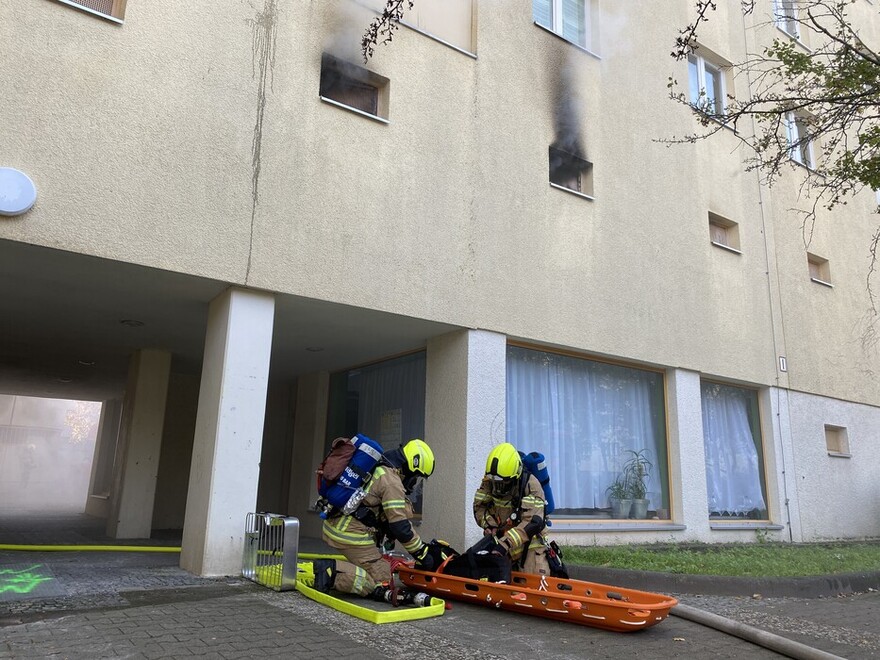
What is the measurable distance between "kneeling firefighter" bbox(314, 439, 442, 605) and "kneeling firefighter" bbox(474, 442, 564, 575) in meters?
0.64

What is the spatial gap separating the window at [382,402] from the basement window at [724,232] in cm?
579

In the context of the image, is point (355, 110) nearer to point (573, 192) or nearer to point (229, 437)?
point (573, 192)

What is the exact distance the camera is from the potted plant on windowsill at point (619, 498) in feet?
31.1

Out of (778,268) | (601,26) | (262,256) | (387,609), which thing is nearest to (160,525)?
(262,256)

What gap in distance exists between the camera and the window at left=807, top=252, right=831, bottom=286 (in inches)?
517

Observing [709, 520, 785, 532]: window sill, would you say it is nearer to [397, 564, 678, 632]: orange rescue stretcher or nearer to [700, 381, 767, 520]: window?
[700, 381, 767, 520]: window

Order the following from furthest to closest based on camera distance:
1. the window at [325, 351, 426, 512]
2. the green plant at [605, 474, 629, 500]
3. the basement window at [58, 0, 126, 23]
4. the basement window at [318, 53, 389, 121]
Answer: the green plant at [605, 474, 629, 500] < the window at [325, 351, 426, 512] < the basement window at [318, 53, 389, 121] < the basement window at [58, 0, 126, 23]

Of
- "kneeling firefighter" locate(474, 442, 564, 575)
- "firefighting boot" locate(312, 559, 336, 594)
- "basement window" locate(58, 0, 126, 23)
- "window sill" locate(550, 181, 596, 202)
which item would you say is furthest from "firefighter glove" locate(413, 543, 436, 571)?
"basement window" locate(58, 0, 126, 23)

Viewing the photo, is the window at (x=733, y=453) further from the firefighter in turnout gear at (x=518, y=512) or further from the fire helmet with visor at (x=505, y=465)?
the fire helmet with visor at (x=505, y=465)

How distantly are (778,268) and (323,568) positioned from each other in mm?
10041

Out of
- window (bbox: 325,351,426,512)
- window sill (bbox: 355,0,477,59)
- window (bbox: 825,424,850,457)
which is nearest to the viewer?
window sill (bbox: 355,0,477,59)

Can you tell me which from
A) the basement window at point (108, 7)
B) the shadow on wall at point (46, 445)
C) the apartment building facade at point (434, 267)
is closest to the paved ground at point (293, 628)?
the apartment building facade at point (434, 267)

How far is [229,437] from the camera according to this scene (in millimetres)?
6453

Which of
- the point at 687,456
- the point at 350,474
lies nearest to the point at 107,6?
the point at 350,474
